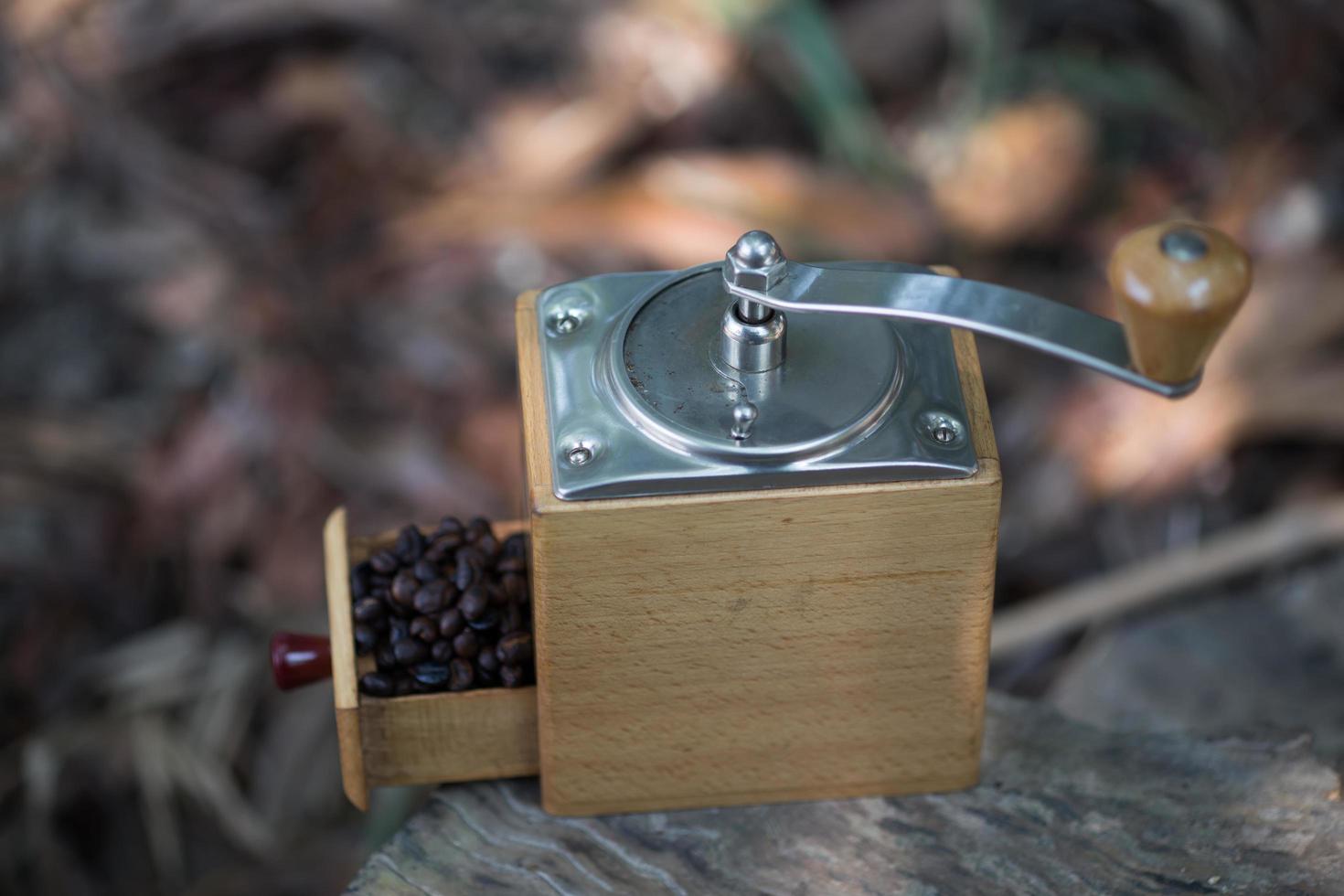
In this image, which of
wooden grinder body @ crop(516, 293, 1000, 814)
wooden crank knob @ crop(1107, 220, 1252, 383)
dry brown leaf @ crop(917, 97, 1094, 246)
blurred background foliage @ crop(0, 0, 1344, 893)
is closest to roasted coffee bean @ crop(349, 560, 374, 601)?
wooden grinder body @ crop(516, 293, 1000, 814)

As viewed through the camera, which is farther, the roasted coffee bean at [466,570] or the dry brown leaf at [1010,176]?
the dry brown leaf at [1010,176]

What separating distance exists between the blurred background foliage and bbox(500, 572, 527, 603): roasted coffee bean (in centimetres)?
92

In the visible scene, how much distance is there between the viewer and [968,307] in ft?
3.81

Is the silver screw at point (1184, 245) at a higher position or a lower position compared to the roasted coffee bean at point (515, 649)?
higher

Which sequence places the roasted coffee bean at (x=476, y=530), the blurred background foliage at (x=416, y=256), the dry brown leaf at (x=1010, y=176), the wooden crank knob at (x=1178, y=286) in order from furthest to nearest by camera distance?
the dry brown leaf at (x=1010, y=176) < the blurred background foliage at (x=416, y=256) < the roasted coffee bean at (x=476, y=530) < the wooden crank knob at (x=1178, y=286)

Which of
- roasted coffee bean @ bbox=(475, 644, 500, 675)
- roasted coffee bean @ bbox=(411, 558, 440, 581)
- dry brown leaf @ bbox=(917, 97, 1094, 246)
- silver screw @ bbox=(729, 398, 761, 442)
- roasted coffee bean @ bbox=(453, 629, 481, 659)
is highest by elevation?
dry brown leaf @ bbox=(917, 97, 1094, 246)

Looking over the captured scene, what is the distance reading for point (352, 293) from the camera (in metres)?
3.06

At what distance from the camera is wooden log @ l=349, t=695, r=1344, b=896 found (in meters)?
1.37

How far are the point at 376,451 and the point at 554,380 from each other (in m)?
1.62

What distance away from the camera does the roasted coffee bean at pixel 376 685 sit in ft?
4.44

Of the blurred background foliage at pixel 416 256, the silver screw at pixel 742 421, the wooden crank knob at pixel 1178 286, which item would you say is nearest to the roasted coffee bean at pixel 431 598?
the silver screw at pixel 742 421

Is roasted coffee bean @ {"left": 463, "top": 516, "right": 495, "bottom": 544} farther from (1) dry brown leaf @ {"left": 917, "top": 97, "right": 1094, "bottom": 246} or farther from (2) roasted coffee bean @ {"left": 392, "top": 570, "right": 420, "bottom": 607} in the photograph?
(1) dry brown leaf @ {"left": 917, "top": 97, "right": 1094, "bottom": 246}

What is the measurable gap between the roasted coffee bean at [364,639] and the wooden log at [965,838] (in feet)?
0.66

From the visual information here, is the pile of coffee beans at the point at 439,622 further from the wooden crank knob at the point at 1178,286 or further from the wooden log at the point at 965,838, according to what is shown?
the wooden crank knob at the point at 1178,286
